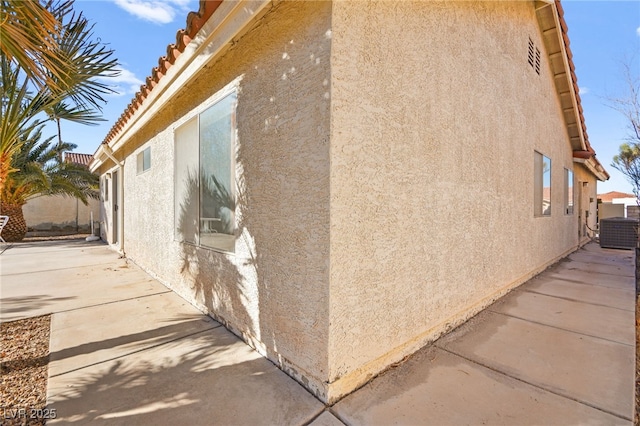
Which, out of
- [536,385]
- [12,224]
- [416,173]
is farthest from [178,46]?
[12,224]

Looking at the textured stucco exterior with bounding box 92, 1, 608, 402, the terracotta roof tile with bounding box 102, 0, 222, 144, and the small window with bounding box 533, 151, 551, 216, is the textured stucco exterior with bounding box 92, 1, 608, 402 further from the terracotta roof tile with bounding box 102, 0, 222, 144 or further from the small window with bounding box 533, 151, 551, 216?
the small window with bounding box 533, 151, 551, 216

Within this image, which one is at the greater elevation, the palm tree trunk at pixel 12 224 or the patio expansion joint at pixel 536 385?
the palm tree trunk at pixel 12 224

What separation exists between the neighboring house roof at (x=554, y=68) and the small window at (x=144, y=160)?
2.63 ft

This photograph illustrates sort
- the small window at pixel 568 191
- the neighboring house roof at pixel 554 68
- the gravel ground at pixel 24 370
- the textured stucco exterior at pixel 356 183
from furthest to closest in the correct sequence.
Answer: the small window at pixel 568 191, the neighboring house roof at pixel 554 68, the textured stucco exterior at pixel 356 183, the gravel ground at pixel 24 370

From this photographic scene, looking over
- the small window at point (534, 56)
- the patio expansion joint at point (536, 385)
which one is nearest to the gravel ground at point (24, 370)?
the patio expansion joint at point (536, 385)

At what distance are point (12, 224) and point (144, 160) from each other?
12501 millimetres

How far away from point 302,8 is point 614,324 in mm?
6204

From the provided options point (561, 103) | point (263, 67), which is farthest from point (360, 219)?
point (561, 103)

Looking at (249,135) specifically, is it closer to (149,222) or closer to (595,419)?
(595,419)

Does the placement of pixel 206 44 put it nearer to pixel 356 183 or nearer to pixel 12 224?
pixel 356 183

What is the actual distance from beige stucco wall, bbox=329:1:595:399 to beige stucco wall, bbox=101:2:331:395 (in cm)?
16

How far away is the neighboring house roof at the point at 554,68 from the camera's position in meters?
3.72

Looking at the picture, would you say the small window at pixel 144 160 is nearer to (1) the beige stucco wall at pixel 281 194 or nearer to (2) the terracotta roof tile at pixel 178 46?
(2) the terracotta roof tile at pixel 178 46

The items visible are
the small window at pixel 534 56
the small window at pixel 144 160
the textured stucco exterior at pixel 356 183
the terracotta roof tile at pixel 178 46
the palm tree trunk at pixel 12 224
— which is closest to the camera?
the textured stucco exterior at pixel 356 183
